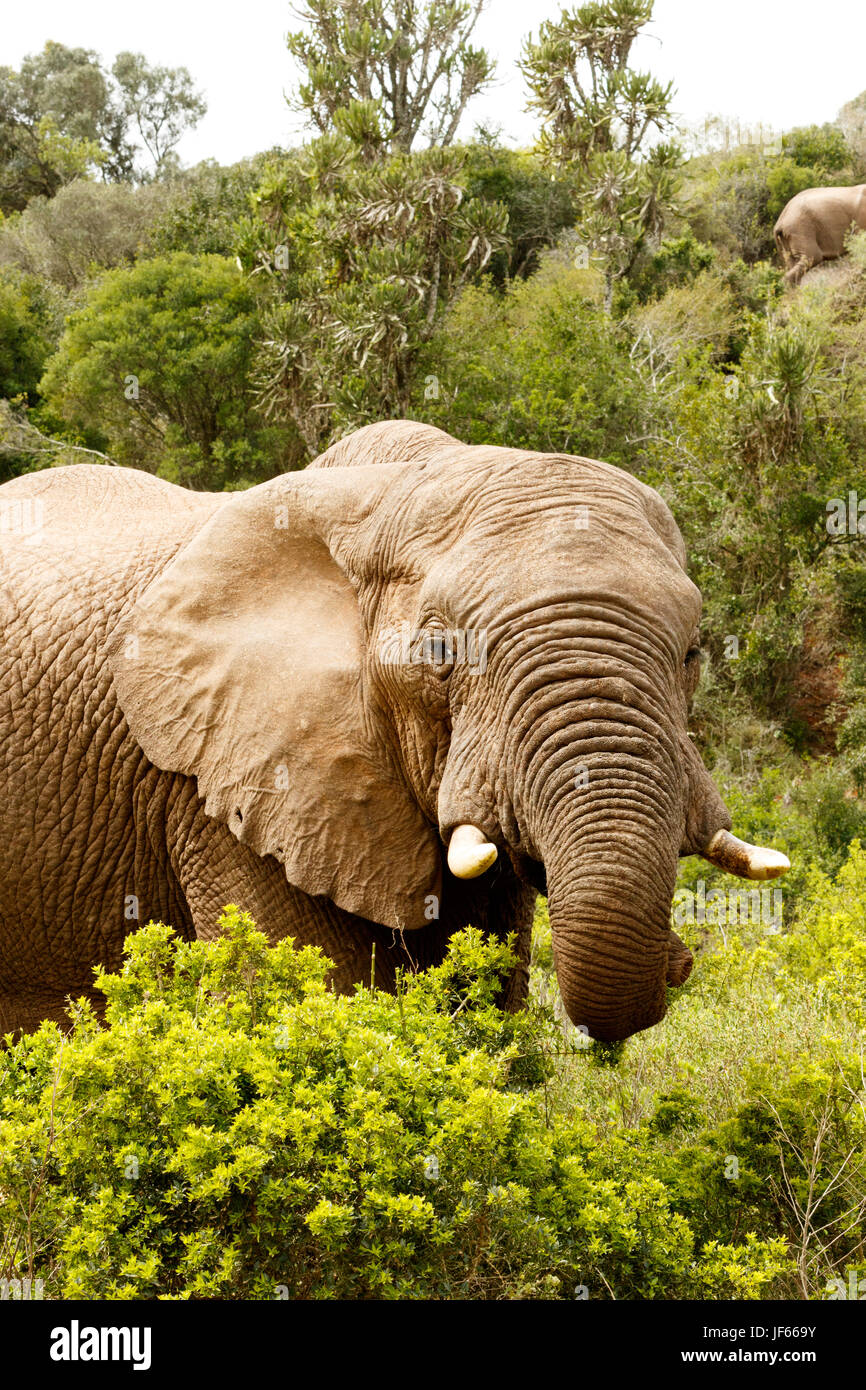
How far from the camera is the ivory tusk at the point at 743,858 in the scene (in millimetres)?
4254

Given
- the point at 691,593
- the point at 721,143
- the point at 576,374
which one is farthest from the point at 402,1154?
the point at 721,143

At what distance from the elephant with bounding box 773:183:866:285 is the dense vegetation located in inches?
66.5

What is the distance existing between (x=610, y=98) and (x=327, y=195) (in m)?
5.90

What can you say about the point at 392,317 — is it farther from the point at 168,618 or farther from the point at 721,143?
the point at 721,143

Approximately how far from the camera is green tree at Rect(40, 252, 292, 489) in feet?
70.5

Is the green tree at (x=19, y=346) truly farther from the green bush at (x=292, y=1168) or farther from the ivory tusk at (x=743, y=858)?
the green bush at (x=292, y=1168)

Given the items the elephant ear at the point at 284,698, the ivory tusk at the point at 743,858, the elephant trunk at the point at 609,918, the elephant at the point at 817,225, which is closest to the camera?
the elephant trunk at the point at 609,918

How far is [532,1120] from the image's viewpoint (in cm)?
422

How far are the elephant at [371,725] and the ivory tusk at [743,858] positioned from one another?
0.01m

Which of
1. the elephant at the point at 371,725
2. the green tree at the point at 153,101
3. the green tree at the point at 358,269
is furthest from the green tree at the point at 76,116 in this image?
the elephant at the point at 371,725

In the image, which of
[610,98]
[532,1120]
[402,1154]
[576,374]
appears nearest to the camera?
[402,1154]

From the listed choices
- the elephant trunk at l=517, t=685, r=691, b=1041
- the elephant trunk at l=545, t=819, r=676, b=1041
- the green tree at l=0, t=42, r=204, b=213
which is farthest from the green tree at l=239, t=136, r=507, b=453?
the green tree at l=0, t=42, r=204, b=213

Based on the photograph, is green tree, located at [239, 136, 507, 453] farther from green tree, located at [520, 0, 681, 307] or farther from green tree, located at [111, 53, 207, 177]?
green tree, located at [111, 53, 207, 177]
